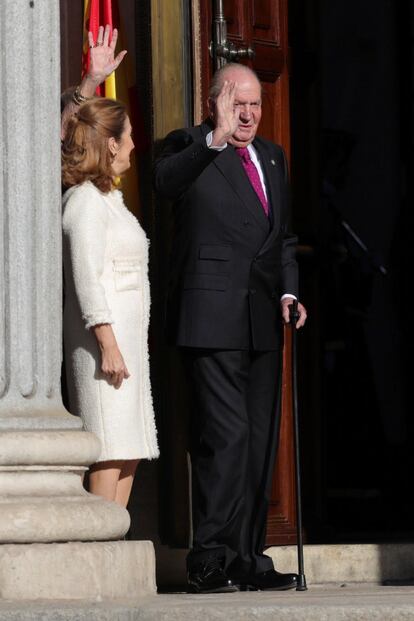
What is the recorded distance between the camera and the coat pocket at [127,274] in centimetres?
647

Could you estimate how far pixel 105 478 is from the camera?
6.43m

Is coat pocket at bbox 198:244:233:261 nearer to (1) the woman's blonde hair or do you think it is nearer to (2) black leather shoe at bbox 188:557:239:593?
(1) the woman's blonde hair

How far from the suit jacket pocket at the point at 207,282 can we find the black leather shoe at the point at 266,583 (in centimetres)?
100

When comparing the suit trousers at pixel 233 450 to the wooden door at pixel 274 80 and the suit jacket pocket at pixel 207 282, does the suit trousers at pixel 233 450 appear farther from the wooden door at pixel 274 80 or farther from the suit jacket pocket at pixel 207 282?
the wooden door at pixel 274 80

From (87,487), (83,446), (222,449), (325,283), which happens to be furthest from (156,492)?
(325,283)

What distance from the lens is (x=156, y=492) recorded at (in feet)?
24.1

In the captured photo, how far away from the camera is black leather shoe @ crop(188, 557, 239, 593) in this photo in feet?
20.9

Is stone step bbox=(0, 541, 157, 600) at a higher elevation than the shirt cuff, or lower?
lower

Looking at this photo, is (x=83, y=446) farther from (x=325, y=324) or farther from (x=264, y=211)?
(x=325, y=324)

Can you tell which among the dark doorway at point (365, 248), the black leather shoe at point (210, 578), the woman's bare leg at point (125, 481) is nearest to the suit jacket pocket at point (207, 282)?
the woman's bare leg at point (125, 481)

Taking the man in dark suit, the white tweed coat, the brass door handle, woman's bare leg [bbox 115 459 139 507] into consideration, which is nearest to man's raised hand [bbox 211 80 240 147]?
the man in dark suit

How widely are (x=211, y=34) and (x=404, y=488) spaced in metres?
3.53

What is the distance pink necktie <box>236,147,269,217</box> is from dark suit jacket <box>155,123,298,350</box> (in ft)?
0.10

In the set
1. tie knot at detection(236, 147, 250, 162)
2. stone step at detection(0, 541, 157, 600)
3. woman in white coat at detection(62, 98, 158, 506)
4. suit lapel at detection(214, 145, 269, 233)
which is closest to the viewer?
stone step at detection(0, 541, 157, 600)
